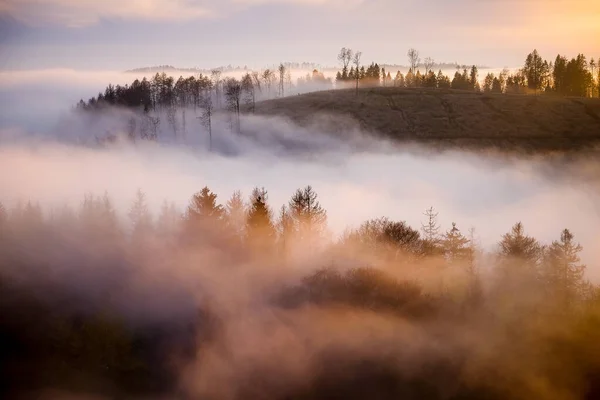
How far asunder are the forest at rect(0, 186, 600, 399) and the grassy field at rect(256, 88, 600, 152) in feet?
232

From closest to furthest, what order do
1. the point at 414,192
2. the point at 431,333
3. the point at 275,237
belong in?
the point at 431,333, the point at 275,237, the point at 414,192

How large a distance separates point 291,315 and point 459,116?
111 m

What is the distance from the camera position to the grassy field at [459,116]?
13288 centimetres

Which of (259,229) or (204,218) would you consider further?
(204,218)

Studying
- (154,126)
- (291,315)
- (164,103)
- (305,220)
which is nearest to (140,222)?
(305,220)

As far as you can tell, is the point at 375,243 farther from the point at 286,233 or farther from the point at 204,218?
the point at 204,218

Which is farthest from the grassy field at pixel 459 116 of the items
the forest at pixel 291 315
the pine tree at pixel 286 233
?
the pine tree at pixel 286 233

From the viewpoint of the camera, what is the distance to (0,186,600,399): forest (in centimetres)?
4781

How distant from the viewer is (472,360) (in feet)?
163

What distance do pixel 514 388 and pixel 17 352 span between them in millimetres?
52354

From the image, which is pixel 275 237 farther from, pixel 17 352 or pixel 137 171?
pixel 137 171

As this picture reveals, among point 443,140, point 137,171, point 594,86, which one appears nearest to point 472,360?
point 443,140

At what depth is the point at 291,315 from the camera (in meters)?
55.8

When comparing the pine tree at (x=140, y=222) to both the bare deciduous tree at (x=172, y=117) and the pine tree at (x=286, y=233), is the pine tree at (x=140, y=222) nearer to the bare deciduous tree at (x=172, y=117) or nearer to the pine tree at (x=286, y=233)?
the pine tree at (x=286, y=233)
